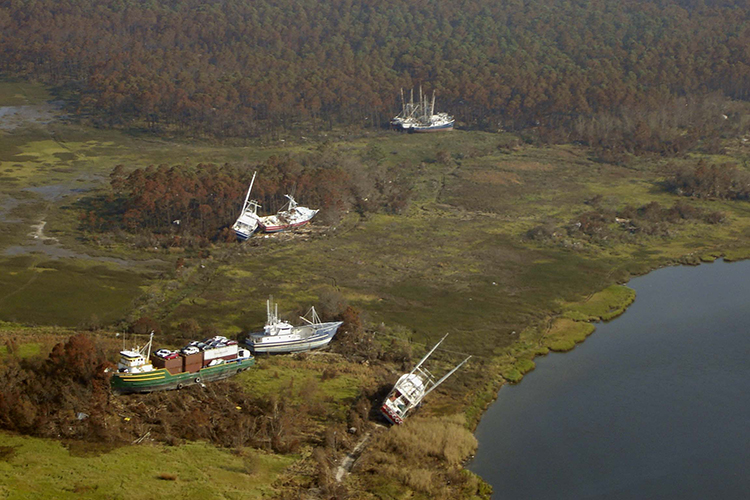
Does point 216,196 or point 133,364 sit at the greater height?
point 133,364

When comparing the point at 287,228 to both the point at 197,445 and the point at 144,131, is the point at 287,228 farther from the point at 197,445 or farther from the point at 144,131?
the point at 144,131

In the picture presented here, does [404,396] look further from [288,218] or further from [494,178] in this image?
[494,178]

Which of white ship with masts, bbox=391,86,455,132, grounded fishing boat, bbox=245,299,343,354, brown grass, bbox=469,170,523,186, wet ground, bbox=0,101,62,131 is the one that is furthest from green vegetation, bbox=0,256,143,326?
white ship with masts, bbox=391,86,455,132

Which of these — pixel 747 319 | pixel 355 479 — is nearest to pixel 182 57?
pixel 747 319

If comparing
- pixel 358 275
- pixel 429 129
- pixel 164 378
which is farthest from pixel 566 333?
pixel 429 129

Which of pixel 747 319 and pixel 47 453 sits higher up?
pixel 47 453

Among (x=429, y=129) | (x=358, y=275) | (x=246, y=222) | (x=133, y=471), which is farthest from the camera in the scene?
(x=429, y=129)
